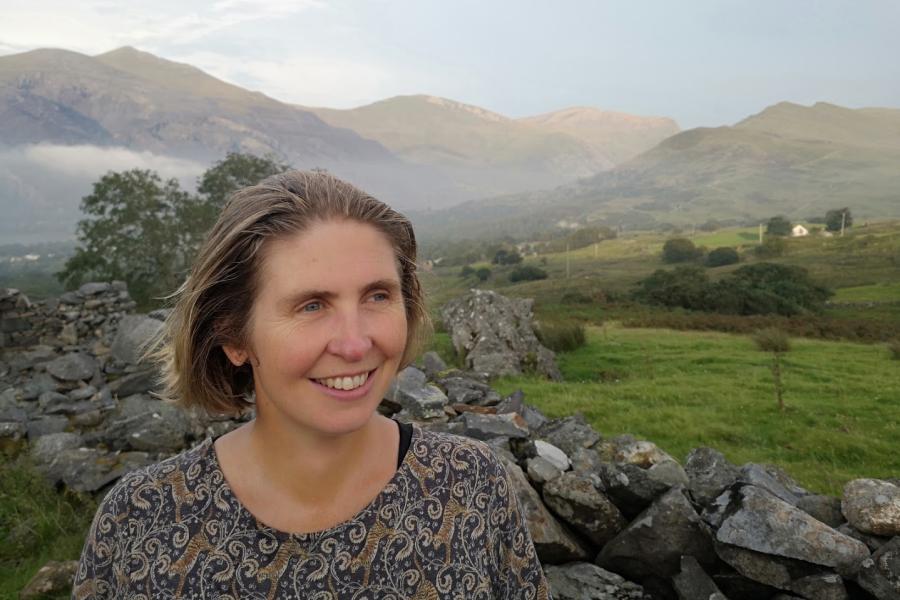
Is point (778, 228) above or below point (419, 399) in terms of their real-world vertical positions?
below

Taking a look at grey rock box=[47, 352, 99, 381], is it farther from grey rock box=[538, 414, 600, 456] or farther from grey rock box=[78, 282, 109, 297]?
grey rock box=[538, 414, 600, 456]

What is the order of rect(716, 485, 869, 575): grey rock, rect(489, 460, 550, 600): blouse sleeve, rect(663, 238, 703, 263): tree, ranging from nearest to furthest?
rect(489, 460, 550, 600): blouse sleeve
rect(716, 485, 869, 575): grey rock
rect(663, 238, 703, 263): tree

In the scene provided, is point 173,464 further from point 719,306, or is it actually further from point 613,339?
point 719,306

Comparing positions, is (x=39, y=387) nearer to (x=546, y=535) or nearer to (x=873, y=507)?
(x=546, y=535)

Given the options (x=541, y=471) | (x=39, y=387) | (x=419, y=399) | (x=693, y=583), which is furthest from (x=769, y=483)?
(x=39, y=387)

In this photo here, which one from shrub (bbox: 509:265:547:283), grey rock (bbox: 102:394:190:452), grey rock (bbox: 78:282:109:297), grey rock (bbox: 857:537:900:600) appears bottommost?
shrub (bbox: 509:265:547:283)

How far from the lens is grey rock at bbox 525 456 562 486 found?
4.77 metres

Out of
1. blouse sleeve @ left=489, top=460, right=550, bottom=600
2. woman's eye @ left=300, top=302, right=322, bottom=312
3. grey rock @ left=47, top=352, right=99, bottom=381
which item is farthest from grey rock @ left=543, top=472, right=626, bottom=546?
grey rock @ left=47, top=352, right=99, bottom=381

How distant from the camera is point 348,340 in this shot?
5.96 feet

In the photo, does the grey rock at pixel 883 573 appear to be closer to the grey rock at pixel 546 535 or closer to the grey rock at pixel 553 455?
the grey rock at pixel 546 535

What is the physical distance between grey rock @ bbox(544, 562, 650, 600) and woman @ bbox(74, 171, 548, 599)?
7.02ft

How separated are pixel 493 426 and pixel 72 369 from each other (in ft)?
32.9

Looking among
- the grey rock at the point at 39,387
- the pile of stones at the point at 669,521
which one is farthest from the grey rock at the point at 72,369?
the pile of stones at the point at 669,521

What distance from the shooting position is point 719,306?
36719 mm
